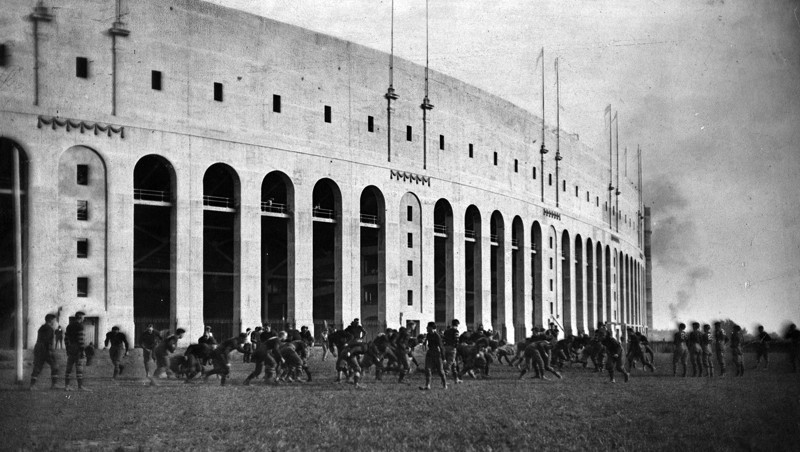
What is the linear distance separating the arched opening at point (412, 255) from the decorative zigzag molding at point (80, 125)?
18.0m

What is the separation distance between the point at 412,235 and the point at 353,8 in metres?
30.2

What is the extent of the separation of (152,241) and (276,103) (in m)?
Answer: 14.2

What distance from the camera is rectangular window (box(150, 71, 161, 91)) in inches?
1538

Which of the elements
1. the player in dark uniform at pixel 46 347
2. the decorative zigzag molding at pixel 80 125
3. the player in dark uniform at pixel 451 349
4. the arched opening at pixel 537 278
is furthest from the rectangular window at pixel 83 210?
the arched opening at pixel 537 278

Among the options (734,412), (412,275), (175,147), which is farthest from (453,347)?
(412,275)

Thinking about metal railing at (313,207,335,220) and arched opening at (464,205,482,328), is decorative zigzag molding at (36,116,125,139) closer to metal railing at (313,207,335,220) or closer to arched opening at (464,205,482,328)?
metal railing at (313,207,335,220)

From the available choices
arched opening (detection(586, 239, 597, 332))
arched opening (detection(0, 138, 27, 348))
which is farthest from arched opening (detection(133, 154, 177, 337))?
arched opening (detection(586, 239, 597, 332))

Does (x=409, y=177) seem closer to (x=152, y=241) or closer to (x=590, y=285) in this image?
(x=152, y=241)

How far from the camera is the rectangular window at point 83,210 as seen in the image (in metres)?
37.4

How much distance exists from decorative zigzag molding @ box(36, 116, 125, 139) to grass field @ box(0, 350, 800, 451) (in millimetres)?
16350

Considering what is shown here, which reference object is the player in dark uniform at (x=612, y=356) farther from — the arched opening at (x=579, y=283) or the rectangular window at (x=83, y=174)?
the arched opening at (x=579, y=283)

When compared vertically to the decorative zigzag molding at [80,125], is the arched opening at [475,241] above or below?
below

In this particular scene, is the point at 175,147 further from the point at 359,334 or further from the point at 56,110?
the point at 359,334

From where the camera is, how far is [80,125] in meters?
37.1
